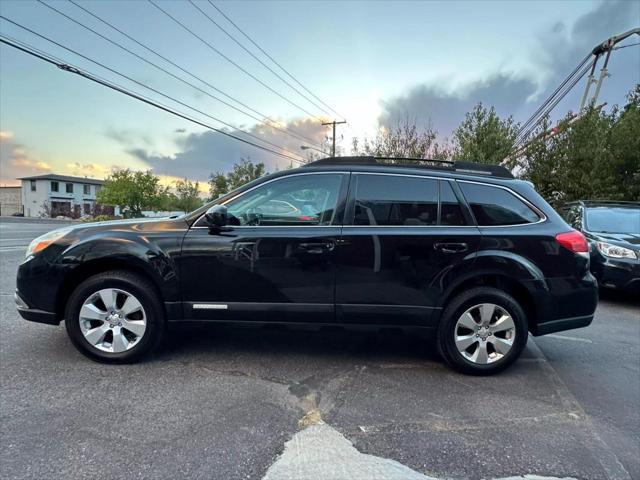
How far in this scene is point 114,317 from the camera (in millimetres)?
3584

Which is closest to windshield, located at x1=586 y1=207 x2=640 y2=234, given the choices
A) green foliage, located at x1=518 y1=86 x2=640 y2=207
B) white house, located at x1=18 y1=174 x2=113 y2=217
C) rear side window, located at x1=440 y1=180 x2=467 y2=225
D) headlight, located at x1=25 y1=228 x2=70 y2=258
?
rear side window, located at x1=440 y1=180 x2=467 y2=225

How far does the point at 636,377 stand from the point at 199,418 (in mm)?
3865

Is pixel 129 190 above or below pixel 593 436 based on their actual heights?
above

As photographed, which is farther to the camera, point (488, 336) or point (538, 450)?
point (488, 336)

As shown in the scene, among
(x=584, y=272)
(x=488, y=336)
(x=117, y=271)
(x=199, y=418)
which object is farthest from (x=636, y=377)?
(x=117, y=271)

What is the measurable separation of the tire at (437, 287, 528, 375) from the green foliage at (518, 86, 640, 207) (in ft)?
39.9

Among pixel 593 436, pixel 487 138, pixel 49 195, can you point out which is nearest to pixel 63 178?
pixel 49 195

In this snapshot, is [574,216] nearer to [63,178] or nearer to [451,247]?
[451,247]

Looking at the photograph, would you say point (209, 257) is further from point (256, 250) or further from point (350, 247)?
point (350, 247)

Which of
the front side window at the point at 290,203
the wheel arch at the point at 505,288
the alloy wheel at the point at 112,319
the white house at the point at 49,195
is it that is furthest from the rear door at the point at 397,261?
the white house at the point at 49,195

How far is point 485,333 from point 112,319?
10.6 ft

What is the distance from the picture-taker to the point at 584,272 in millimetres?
3676

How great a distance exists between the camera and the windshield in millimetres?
6973

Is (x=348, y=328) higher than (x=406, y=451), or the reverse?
(x=348, y=328)
